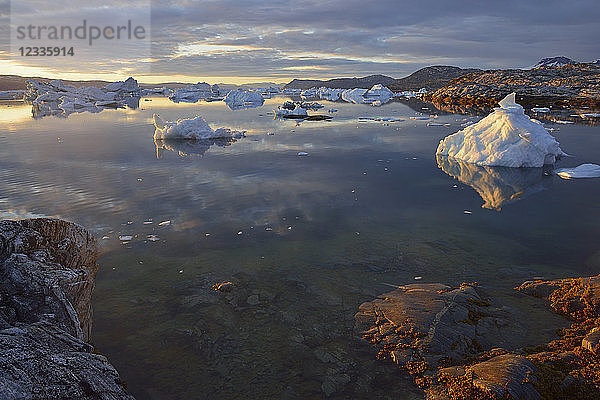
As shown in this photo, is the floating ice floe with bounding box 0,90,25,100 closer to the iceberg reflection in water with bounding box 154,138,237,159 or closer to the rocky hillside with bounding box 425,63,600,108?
the iceberg reflection in water with bounding box 154,138,237,159

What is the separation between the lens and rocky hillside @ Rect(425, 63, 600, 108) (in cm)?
5244

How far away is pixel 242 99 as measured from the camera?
62656 mm

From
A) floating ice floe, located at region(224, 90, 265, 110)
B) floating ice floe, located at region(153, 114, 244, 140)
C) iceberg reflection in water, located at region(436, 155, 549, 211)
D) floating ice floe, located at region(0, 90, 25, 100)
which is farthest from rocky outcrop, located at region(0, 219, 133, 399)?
floating ice floe, located at region(0, 90, 25, 100)

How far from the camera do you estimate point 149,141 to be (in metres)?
22.2

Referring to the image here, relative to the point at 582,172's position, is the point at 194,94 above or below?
above

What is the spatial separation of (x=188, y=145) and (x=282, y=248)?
15.2 m

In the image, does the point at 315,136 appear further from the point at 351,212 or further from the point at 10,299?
the point at 10,299

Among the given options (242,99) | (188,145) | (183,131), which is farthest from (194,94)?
(188,145)

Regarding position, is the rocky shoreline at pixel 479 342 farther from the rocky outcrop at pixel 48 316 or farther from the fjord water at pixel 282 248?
the rocky outcrop at pixel 48 316

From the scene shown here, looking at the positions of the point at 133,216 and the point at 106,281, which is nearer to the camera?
the point at 106,281

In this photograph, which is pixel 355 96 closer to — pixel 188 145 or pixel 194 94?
pixel 194 94

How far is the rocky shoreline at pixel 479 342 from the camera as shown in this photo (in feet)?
11.9

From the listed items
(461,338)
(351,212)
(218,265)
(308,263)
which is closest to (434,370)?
(461,338)

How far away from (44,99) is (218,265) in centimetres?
6548
